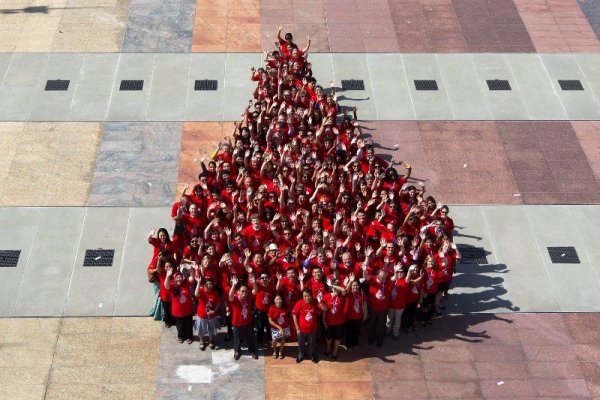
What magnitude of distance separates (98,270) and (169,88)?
659 centimetres

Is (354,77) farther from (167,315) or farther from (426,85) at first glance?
(167,315)

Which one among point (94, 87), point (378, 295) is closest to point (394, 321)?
point (378, 295)

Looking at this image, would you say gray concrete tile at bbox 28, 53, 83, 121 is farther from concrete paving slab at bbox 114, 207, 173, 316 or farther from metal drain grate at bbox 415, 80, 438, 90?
metal drain grate at bbox 415, 80, 438, 90

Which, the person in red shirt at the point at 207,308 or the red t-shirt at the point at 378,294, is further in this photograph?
the red t-shirt at the point at 378,294

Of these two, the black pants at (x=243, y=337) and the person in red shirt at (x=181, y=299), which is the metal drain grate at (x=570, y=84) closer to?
the black pants at (x=243, y=337)

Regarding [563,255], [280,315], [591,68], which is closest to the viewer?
[280,315]

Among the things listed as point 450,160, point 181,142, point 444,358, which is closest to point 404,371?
point 444,358

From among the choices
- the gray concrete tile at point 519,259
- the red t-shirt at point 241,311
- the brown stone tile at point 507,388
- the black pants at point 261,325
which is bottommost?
the brown stone tile at point 507,388

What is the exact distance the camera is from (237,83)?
69.1ft

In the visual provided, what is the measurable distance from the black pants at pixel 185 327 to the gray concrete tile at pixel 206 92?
713 cm

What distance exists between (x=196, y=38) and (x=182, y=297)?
1114cm

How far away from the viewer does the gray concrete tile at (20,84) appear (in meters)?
19.8

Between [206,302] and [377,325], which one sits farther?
[377,325]

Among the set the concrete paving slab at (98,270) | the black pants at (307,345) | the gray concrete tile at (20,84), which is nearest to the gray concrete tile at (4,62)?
the gray concrete tile at (20,84)
